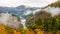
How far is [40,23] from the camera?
2193mm

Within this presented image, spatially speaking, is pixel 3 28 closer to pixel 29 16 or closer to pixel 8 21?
pixel 8 21

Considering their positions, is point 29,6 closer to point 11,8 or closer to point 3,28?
point 11,8

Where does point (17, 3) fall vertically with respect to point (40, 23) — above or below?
above

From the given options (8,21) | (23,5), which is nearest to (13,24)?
(8,21)

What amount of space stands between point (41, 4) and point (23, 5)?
16 cm

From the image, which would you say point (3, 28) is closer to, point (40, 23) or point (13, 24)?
point (13, 24)

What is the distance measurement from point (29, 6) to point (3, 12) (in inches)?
9.4

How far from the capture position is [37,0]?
2.24 metres

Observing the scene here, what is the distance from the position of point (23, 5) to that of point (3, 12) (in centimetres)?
19

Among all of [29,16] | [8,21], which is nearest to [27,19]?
[29,16]

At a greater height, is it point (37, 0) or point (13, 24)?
point (37, 0)

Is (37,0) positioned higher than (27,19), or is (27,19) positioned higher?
(37,0)

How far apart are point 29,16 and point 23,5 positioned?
0.37ft

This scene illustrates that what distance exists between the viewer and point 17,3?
224cm
